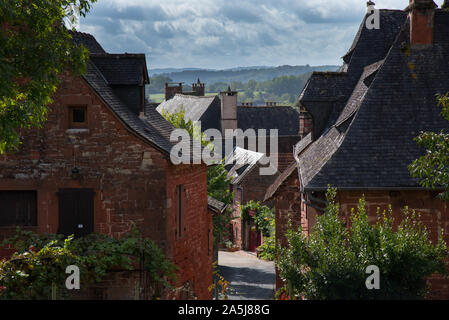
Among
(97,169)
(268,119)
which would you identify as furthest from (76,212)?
(268,119)

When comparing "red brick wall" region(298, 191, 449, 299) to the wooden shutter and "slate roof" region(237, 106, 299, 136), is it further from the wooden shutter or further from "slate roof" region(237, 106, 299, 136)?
"slate roof" region(237, 106, 299, 136)

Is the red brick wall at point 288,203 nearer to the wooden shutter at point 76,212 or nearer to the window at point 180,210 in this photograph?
the window at point 180,210

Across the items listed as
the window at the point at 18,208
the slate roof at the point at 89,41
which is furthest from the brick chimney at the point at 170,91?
the window at the point at 18,208

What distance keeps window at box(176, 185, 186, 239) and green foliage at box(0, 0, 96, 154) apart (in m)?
6.15

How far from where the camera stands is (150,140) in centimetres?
1658

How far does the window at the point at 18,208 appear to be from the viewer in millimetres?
16781

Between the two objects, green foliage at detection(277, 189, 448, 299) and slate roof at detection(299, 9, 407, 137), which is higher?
slate roof at detection(299, 9, 407, 137)

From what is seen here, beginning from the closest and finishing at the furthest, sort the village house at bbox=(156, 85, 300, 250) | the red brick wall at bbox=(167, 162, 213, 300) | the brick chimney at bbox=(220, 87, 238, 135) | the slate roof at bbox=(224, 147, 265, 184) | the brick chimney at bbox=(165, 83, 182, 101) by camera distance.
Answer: the red brick wall at bbox=(167, 162, 213, 300)
the slate roof at bbox=(224, 147, 265, 184)
the village house at bbox=(156, 85, 300, 250)
the brick chimney at bbox=(220, 87, 238, 135)
the brick chimney at bbox=(165, 83, 182, 101)

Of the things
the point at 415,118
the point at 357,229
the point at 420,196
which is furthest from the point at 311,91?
the point at 357,229

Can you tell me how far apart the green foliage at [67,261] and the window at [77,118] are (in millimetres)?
2934

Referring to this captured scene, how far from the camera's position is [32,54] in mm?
12117

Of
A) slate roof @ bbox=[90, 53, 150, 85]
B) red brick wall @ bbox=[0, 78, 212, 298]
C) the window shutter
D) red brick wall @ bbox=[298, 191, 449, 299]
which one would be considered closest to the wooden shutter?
red brick wall @ bbox=[0, 78, 212, 298]

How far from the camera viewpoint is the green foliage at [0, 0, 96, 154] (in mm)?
11883

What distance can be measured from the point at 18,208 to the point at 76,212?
1571 mm
